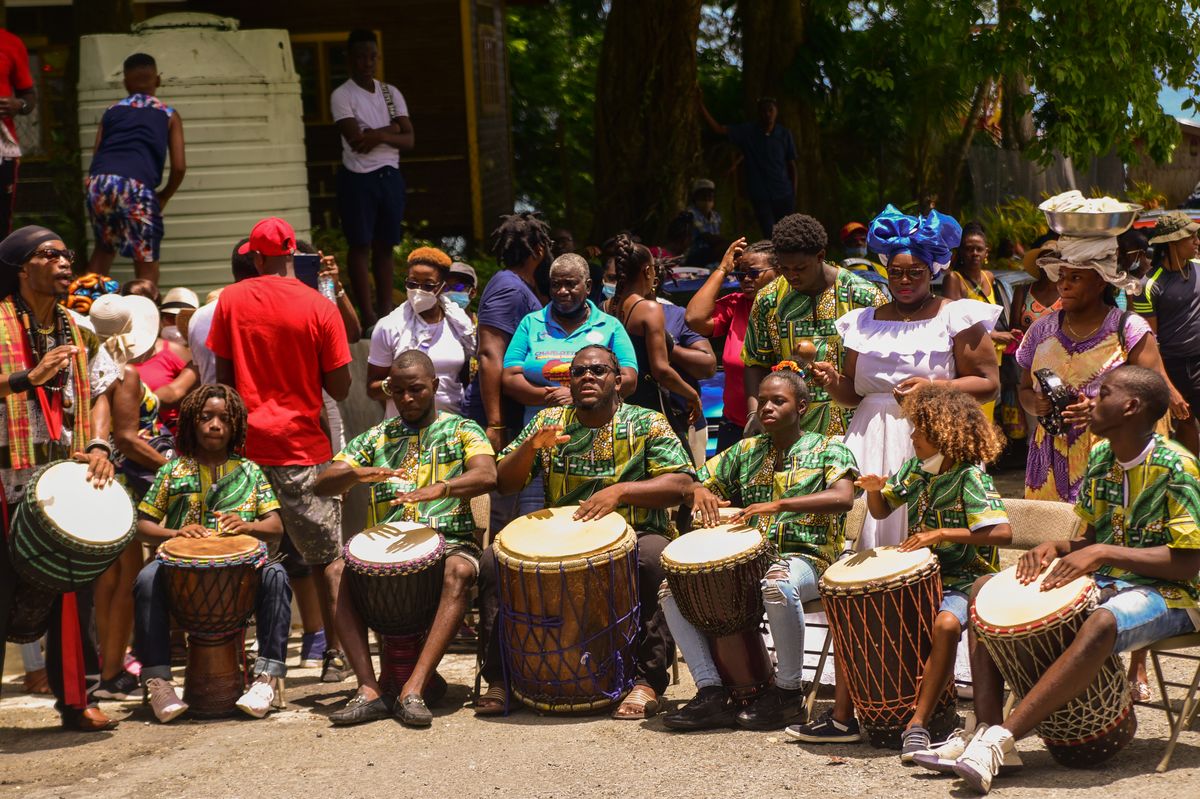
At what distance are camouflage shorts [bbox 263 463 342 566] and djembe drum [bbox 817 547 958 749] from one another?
8.78 feet

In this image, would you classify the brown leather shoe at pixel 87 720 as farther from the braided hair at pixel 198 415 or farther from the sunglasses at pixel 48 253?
the sunglasses at pixel 48 253

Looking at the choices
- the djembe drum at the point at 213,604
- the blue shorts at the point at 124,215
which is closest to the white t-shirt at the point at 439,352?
the djembe drum at the point at 213,604

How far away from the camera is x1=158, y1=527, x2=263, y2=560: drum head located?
7285 mm

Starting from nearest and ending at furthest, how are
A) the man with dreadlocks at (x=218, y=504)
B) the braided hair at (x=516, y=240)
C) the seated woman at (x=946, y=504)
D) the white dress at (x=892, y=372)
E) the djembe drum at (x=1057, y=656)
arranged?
1. the djembe drum at (x=1057, y=656)
2. the seated woman at (x=946, y=504)
3. the white dress at (x=892, y=372)
4. the man with dreadlocks at (x=218, y=504)
5. the braided hair at (x=516, y=240)

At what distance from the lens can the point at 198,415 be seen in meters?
7.53

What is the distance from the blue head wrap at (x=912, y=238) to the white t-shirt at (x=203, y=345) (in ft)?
10.7

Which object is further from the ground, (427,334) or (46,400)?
(427,334)

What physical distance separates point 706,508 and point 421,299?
2162 mm

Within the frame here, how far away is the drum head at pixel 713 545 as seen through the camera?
682 cm

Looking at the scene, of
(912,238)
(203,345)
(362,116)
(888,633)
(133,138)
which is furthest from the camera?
(362,116)

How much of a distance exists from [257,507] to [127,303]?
1.24m

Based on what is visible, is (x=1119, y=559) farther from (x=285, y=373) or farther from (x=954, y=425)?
(x=285, y=373)

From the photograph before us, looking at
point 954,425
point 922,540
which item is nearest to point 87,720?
point 922,540

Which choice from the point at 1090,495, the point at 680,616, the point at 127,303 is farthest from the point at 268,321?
the point at 1090,495
